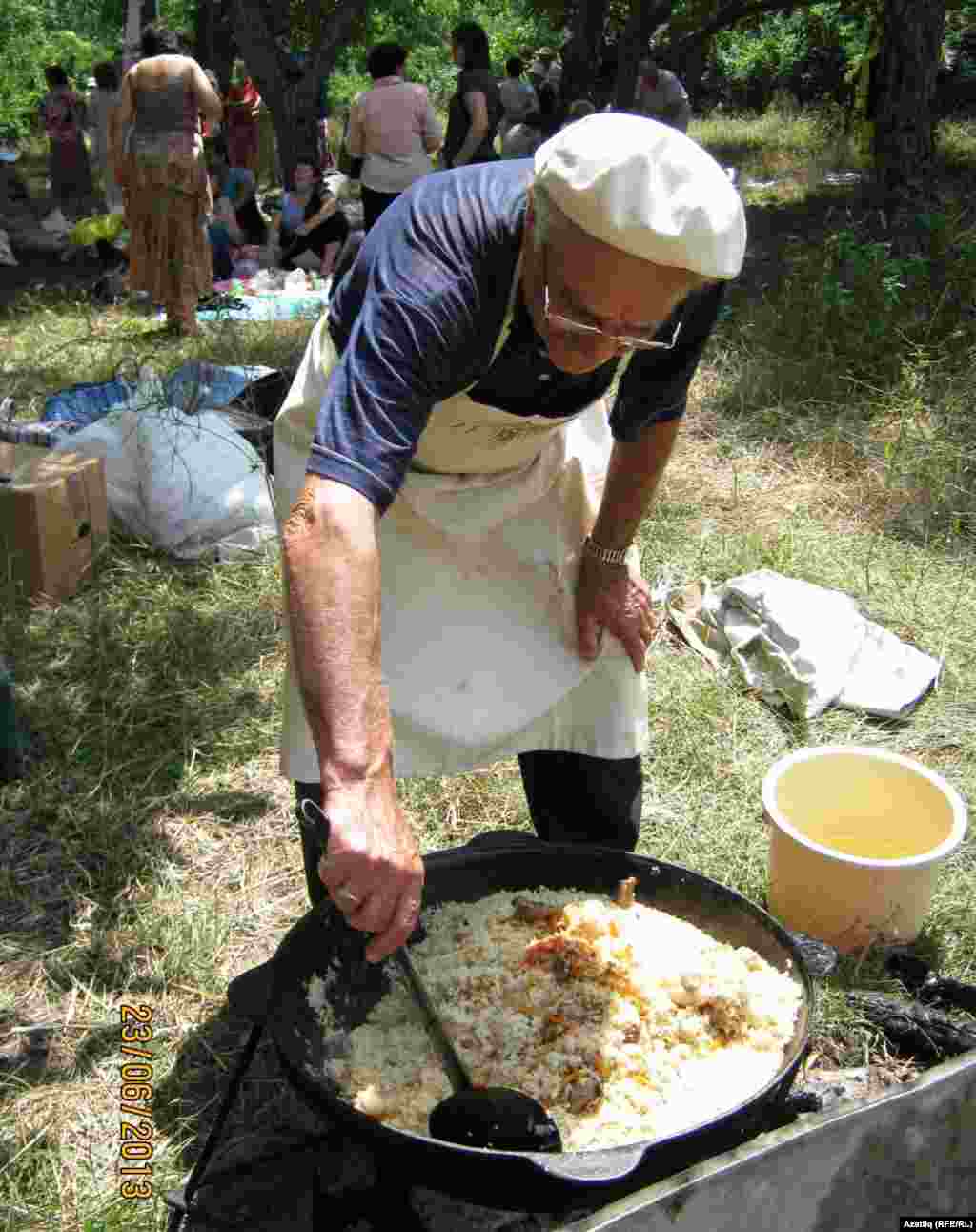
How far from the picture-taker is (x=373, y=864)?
143cm

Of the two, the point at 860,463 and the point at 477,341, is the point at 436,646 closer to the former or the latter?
the point at 477,341

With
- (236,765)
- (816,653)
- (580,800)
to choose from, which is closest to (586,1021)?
(580,800)

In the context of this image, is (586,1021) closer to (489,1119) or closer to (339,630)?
(489,1119)

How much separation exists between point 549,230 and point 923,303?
16.6 ft

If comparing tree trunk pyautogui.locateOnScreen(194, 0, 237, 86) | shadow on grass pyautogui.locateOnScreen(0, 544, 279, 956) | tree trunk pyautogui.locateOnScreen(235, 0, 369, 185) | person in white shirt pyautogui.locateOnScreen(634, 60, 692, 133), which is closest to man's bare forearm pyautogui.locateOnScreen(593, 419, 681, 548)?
shadow on grass pyautogui.locateOnScreen(0, 544, 279, 956)

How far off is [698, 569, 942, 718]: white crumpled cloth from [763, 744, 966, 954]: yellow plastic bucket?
2.37 ft

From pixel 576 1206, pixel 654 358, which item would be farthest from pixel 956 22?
pixel 576 1206

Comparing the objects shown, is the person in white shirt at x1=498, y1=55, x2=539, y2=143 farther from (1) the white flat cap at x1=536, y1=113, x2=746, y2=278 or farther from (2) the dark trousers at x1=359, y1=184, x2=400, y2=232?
(1) the white flat cap at x1=536, y1=113, x2=746, y2=278

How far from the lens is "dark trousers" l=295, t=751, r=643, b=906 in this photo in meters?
2.37

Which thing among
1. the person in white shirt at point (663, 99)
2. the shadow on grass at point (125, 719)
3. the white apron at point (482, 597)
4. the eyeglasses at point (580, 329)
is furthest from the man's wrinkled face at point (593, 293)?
the person in white shirt at point (663, 99)

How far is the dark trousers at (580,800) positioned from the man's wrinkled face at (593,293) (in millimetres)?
888

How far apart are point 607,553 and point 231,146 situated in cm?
1074

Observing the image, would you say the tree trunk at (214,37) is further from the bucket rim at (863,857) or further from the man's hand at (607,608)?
the man's hand at (607,608)
